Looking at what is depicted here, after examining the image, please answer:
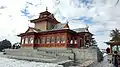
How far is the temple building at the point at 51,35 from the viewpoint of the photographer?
27953mm

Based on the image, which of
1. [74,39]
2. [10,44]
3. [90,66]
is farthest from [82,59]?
[10,44]

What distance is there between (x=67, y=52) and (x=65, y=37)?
138 inches

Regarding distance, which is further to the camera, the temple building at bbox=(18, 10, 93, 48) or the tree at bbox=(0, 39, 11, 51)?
the tree at bbox=(0, 39, 11, 51)

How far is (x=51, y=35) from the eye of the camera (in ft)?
96.9

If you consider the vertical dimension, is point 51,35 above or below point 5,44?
above

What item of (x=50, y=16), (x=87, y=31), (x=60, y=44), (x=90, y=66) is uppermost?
(x=50, y=16)

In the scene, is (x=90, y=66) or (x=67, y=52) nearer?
(x=90, y=66)

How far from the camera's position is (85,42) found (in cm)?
3378

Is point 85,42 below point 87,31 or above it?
below

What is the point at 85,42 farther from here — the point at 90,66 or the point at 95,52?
the point at 90,66

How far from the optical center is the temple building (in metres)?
28.0

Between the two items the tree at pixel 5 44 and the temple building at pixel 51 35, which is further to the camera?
the tree at pixel 5 44

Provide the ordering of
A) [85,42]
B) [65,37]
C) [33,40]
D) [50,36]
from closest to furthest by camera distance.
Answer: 1. [65,37]
2. [50,36]
3. [33,40]
4. [85,42]

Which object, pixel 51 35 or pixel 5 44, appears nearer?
pixel 51 35
